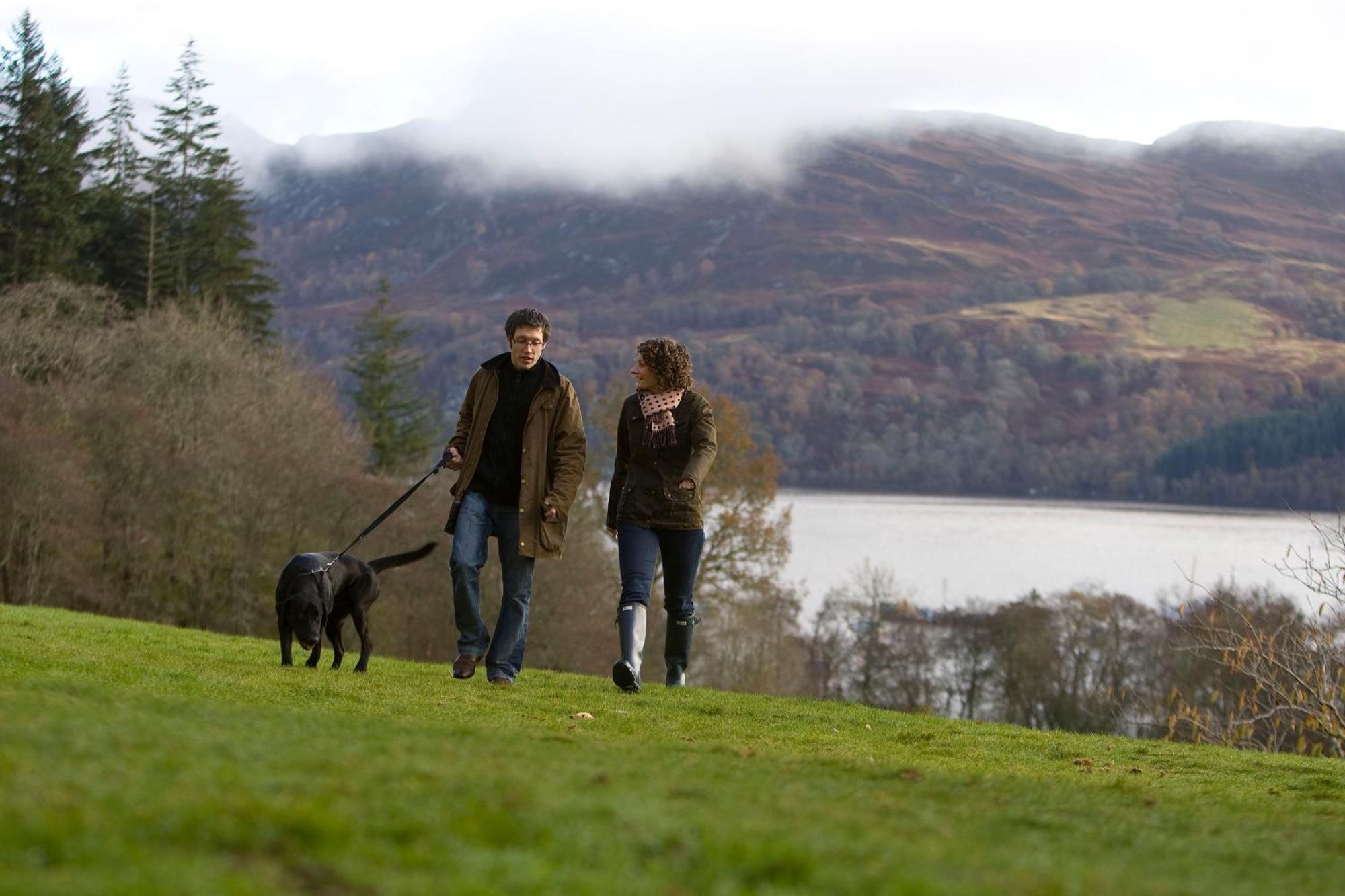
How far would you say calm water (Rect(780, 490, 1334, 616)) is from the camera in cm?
9300

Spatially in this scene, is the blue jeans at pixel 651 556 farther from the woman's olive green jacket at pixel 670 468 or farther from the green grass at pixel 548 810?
the green grass at pixel 548 810

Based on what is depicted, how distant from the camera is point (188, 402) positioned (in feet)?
175

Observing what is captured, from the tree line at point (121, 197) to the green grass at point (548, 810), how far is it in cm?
5557

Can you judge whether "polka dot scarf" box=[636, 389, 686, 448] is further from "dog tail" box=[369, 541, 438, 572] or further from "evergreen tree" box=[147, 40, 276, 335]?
"evergreen tree" box=[147, 40, 276, 335]

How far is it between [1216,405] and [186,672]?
199702 mm

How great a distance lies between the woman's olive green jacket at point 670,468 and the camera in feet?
41.1

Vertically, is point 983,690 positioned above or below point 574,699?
below

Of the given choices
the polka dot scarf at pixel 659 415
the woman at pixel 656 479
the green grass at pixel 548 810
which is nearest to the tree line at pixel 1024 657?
the woman at pixel 656 479

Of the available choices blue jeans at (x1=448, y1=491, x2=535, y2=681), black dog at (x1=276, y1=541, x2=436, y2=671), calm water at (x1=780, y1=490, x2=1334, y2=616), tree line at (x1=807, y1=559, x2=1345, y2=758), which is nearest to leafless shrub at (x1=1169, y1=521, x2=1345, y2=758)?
blue jeans at (x1=448, y1=491, x2=535, y2=681)

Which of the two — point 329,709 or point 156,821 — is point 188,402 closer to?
point 329,709

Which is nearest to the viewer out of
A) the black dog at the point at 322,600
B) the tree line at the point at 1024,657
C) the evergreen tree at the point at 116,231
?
the black dog at the point at 322,600

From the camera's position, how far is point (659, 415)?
1250 cm

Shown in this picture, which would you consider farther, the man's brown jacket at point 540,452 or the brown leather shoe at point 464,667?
the brown leather shoe at point 464,667

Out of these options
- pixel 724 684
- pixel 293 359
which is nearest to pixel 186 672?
pixel 724 684
